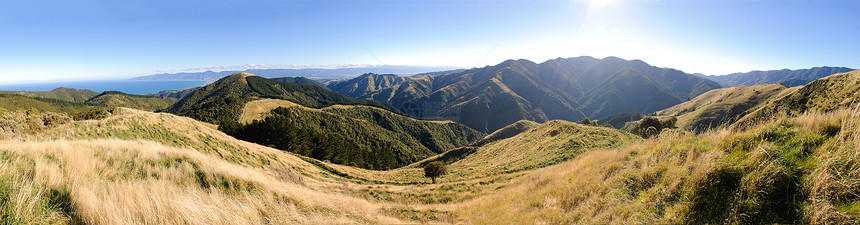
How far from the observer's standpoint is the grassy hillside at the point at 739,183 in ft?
11.7

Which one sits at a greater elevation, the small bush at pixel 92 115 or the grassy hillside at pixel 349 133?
the small bush at pixel 92 115

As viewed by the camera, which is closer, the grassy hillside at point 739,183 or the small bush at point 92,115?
the grassy hillside at point 739,183

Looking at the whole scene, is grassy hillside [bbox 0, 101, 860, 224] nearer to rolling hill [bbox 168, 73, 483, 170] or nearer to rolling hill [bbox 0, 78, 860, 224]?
rolling hill [bbox 0, 78, 860, 224]

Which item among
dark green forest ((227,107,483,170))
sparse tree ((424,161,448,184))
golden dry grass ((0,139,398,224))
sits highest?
golden dry grass ((0,139,398,224))

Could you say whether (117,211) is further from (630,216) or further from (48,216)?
(630,216)

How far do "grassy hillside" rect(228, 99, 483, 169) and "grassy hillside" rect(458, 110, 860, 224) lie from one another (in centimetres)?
4284

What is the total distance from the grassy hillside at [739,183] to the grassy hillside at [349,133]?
141 ft

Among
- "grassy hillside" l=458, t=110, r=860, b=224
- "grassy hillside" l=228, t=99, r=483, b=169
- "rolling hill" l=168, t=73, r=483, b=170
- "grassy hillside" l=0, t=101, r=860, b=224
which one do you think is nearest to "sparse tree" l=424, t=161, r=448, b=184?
"grassy hillside" l=0, t=101, r=860, b=224

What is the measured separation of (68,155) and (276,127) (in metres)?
37.1

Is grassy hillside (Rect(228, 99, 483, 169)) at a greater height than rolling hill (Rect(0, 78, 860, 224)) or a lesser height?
lesser

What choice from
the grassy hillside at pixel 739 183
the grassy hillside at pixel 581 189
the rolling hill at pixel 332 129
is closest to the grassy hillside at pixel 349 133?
the rolling hill at pixel 332 129

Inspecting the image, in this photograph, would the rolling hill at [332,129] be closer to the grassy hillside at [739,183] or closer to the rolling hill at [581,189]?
the rolling hill at [581,189]

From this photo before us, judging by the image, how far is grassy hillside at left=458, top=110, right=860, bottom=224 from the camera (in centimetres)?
356

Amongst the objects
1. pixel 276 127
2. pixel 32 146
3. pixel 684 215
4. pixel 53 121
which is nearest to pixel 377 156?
pixel 276 127
